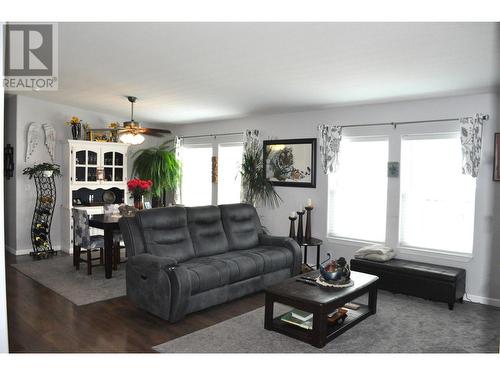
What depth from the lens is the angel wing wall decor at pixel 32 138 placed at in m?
6.21

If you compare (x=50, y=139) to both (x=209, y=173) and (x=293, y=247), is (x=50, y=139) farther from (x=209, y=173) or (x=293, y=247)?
(x=293, y=247)

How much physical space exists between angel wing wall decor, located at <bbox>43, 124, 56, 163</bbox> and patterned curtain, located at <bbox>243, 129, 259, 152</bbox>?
126 inches

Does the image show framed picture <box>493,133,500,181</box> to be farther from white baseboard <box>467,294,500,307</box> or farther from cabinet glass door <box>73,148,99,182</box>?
cabinet glass door <box>73,148,99,182</box>

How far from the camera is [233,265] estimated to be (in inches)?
162

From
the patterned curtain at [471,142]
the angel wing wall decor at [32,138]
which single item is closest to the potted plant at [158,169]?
the angel wing wall decor at [32,138]

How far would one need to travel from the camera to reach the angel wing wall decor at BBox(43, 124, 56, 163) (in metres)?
6.38

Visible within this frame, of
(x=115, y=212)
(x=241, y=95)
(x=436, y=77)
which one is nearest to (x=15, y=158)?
(x=115, y=212)

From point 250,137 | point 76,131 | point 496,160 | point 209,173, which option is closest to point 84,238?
point 76,131

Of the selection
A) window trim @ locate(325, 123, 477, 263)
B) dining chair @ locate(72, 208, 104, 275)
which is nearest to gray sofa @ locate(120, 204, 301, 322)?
window trim @ locate(325, 123, 477, 263)

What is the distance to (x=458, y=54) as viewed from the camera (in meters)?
3.18

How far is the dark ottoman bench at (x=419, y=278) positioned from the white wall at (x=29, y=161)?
510cm
